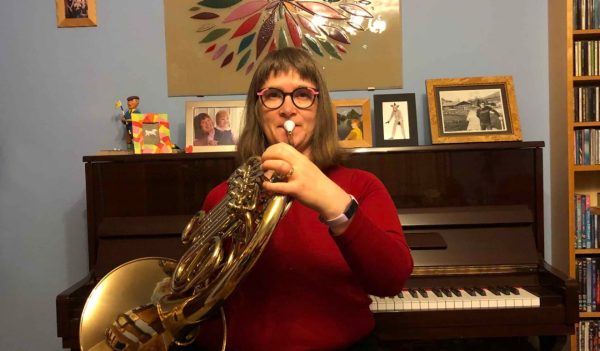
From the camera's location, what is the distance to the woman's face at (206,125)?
1.96 meters

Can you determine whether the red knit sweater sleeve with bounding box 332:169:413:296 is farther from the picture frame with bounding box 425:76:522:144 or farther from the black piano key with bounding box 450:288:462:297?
the picture frame with bounding box 425:76:522:144

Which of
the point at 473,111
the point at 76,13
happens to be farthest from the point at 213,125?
the point at 473,111

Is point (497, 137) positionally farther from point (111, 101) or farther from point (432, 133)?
point (111, 101)

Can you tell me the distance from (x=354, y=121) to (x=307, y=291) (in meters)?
0.99

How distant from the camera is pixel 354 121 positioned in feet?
6.26

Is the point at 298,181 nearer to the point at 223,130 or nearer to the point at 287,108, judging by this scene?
the point at 287,108

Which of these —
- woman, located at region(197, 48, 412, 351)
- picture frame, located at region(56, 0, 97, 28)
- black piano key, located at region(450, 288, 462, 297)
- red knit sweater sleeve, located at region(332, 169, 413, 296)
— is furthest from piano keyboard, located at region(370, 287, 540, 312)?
picture frame, located at region(56, 0, 97, 28)

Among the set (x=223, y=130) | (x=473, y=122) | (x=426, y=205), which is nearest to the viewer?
(x=426, y=205)

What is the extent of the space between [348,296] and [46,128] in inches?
70.2

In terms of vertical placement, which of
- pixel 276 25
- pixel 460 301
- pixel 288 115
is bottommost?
pixel 460 301

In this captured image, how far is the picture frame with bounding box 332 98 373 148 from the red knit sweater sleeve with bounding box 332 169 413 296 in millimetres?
821

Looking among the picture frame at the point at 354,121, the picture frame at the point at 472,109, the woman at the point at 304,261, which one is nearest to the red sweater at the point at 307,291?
the woman at the point at 304,261

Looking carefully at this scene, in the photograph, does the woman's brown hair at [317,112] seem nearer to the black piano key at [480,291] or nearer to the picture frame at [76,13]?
Result: the black piano key at [480,291]

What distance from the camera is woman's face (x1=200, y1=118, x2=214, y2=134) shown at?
1.96 metres
